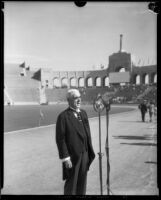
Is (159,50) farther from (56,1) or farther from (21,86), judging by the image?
(21,86)

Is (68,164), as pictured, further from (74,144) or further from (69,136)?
(69,136)

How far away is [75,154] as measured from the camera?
4309mm

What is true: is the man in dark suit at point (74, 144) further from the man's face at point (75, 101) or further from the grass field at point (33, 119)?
the grass field at point (33, 119)

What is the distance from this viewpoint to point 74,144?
432 centimetres

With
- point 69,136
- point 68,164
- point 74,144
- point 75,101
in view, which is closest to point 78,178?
point 68,164

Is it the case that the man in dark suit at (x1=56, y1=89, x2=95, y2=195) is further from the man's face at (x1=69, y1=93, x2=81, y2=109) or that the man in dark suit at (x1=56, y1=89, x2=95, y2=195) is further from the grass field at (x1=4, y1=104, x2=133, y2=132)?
the grass field at (x1=4, y1=104, x2=133, y2=132)

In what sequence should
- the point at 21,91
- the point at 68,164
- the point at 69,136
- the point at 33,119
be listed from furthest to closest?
the point at 21,91 < the point at 33,119 < the point at 69,136 < the point at 68,164

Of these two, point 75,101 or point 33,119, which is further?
point 33,119

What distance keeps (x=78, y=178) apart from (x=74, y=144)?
58 cm

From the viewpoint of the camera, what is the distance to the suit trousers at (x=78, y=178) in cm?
432

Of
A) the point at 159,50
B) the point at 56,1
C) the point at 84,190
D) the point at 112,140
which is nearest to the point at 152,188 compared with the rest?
the point at 84,190

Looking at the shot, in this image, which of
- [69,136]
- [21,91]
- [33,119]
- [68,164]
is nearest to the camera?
[68,164]

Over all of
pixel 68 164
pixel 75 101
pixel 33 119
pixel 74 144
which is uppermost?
pixel 75 101

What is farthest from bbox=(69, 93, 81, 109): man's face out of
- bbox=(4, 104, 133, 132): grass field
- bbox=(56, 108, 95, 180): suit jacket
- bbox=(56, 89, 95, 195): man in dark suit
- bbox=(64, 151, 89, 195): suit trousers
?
bbox=(64, 151, 89, 195): suit trousers
